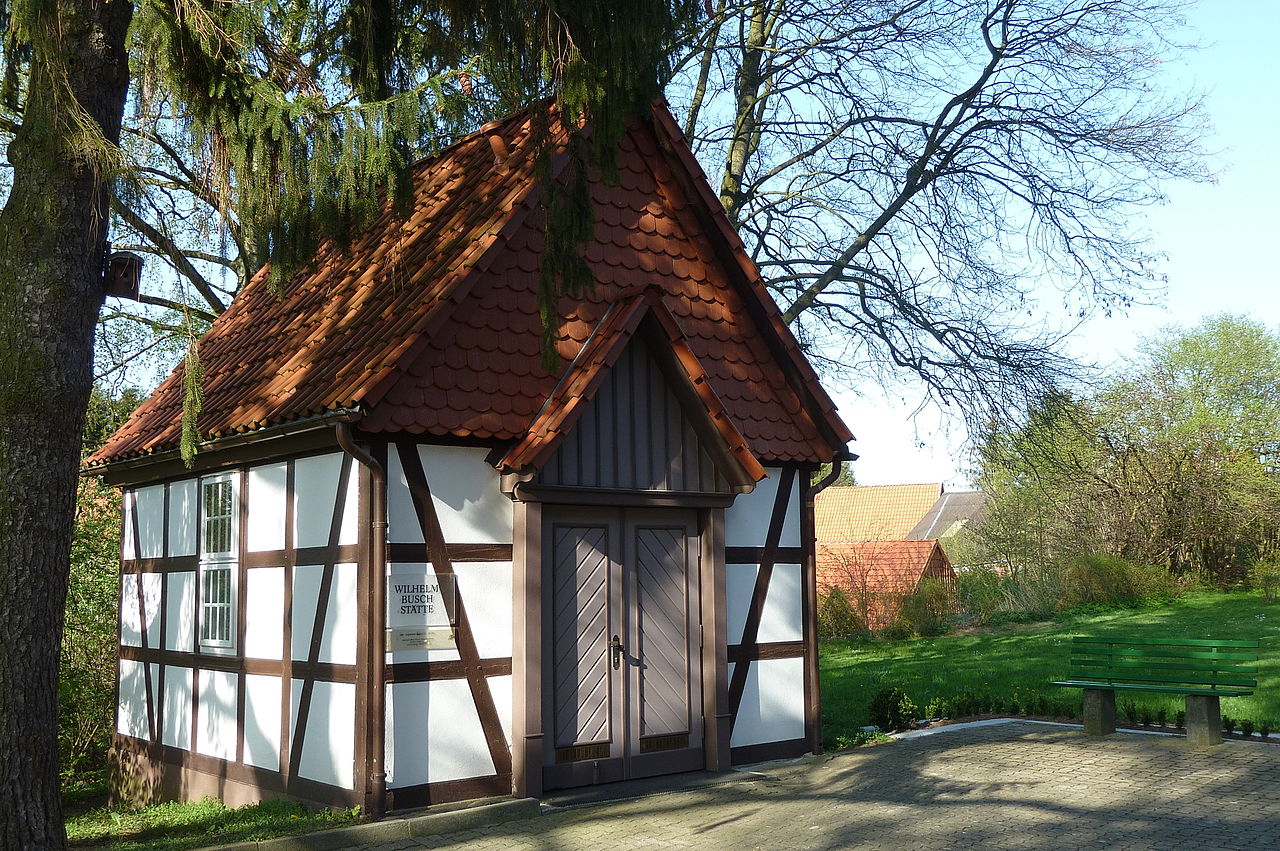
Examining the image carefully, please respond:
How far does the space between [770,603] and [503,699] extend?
3.07 metres

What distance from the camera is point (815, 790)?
9.64 metres

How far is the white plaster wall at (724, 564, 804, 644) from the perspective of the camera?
11.0 metres

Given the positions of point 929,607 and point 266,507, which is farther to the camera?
point 929,607

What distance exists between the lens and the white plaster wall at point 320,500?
9.16m

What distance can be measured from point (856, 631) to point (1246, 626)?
23.6 feet

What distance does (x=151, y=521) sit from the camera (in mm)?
12719

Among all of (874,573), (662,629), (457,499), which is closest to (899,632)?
(874,573)

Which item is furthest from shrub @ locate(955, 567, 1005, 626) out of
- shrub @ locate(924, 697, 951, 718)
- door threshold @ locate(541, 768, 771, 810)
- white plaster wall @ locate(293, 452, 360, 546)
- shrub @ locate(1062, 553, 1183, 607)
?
white plaster wall @ locate(293, 452, 360, 546)

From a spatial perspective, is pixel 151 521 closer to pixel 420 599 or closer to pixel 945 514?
pixel 420 599

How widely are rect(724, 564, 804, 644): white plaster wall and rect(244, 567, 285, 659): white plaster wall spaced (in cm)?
388

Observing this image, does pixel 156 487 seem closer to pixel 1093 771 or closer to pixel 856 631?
pixel 1093 771

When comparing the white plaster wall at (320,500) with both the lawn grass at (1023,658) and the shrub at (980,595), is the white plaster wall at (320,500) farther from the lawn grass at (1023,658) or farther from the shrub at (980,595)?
the shrub at (980,595)

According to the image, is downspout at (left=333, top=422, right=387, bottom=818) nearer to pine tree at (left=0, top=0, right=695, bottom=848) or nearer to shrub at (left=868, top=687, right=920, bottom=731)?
pine tree at (left=0, top=0, right=695, bottom=848)

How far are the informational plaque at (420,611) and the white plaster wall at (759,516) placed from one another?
2.88 m
